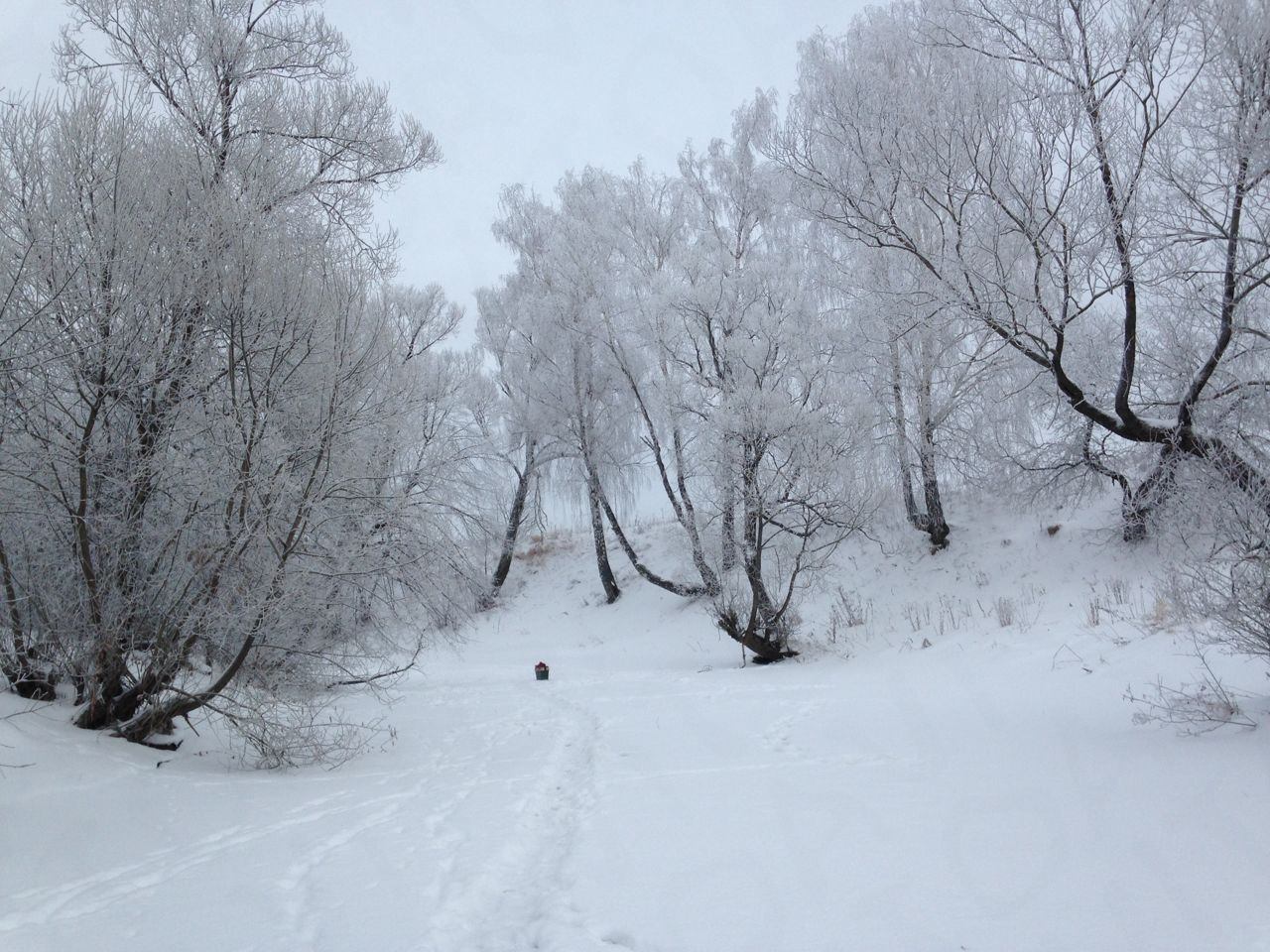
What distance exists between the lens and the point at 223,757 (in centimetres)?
582

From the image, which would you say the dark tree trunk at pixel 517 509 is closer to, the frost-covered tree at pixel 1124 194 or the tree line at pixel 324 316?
the tree line at pixel 324 316

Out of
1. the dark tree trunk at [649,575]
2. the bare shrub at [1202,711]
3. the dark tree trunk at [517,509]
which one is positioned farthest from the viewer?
the dark tree trunk at [517,509]

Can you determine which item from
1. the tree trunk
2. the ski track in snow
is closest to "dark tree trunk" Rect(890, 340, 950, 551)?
the tree trunk

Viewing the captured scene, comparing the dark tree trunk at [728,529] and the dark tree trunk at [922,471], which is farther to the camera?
the dark tree trunk at [922,471]

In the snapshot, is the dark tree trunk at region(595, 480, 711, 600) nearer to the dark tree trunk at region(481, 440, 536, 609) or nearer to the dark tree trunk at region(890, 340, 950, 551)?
the dark tree trunk at region(481, 440, 536, 609)

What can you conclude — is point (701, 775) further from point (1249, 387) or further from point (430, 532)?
point (1249, 387)

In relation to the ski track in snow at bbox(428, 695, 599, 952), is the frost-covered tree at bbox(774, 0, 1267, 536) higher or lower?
higher

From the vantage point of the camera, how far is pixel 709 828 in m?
3.56

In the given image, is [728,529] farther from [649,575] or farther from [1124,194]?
[1124,194]

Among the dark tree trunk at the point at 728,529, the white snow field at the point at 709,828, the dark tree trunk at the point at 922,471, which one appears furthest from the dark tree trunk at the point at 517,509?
the white snow field at the point at 709,828

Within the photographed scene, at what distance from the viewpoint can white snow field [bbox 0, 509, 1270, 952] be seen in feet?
8.29

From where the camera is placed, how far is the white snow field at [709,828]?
2.53 metres

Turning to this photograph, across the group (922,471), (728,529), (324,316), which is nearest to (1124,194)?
(324,316)

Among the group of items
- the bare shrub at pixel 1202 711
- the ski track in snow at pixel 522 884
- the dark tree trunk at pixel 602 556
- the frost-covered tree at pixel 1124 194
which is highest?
the frost-covered tree at pixel 1124 194
